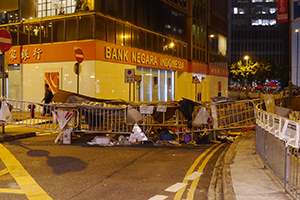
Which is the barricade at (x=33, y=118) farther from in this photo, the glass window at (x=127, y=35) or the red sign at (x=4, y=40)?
the glass window at (x=127, y=35)

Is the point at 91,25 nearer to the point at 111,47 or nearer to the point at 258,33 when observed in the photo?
the point at 111,47

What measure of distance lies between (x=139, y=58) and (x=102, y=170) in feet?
60.8

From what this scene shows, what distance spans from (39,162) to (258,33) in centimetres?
12740

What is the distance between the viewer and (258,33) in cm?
12519

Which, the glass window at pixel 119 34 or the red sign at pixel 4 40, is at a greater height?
the glass window at pixel 119 34

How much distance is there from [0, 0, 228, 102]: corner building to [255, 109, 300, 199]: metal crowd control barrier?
11359mm

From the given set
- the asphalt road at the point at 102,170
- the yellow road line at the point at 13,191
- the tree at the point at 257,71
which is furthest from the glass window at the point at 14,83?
the tree at the point at 257,71

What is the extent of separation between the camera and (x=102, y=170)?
25.2 ft

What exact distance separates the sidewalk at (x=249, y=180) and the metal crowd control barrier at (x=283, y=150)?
6.7 inches

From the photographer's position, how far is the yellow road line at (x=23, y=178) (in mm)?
5797

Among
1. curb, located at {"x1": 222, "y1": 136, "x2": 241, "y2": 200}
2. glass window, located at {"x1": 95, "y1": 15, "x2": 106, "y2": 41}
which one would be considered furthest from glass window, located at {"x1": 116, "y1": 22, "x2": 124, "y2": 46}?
curb, located at {"x1": 222, "y1": 136, "x2": 241, "y2": 200}

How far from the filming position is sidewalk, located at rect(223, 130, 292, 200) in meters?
5.52

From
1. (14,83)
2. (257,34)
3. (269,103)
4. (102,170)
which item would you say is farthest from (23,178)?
(257,34)

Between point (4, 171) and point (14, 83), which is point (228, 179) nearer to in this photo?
point (4, 171)
